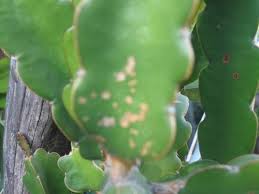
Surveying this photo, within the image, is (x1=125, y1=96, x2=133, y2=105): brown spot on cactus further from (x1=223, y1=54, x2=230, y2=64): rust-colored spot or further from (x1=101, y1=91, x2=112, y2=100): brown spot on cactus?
Answer: (x1=223, y1=54, x2=230, y2=64): rust-colored spot

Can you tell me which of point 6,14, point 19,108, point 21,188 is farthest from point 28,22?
point 21,188

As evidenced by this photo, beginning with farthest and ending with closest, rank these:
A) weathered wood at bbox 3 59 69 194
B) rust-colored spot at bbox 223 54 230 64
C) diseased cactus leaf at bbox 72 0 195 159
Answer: weathered wood at bbox 3 59 69 194 → rust-colored spot at bbox 223 54 230 64 → diseased cactus leaf at bbox 72 0 195 159

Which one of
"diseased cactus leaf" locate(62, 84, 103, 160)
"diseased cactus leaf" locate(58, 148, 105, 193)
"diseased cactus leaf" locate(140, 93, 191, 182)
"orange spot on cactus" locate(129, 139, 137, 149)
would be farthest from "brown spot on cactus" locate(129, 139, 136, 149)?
"diseased cactus leaf" locate(58, 148, 105, 193)

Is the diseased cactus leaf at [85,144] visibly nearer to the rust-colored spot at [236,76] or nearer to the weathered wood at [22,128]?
the rust-colored spot at [236,76]

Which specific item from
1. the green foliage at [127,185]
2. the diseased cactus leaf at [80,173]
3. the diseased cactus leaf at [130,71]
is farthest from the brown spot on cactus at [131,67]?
the diseased cactus leaf at [80,173]

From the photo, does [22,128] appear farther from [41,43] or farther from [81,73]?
[81,73]

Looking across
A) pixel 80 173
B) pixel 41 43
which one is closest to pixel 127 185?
pixel 41 43
